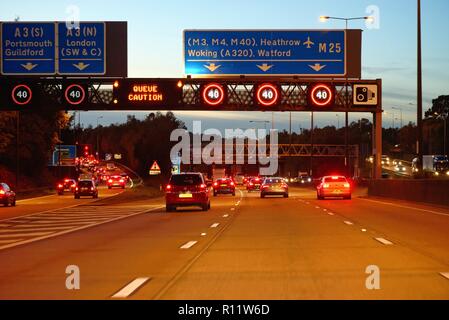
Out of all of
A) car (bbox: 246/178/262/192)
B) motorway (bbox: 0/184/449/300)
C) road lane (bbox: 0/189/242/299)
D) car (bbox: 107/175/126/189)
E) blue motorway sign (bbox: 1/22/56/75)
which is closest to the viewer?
motorway (bbox: 0/184/449/300)

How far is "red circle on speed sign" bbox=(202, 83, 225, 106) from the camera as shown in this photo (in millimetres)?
41844

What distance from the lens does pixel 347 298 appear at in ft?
34.9

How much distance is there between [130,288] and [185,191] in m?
25.1

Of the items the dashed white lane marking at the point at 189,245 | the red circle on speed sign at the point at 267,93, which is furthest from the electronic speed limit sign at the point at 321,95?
the dashed white lane marking at the point at 189,245

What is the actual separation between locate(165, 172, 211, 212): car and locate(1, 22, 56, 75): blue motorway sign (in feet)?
29.5

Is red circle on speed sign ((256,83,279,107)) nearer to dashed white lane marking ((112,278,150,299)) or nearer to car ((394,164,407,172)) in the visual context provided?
dashed white lane marking ((112,278,150,299))

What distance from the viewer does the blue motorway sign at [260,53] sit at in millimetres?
39719

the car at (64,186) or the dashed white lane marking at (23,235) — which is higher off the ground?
the dashed white lane marking at (23,235)

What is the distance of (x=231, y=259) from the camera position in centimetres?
1573

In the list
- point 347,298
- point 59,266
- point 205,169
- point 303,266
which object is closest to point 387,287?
point 347,298

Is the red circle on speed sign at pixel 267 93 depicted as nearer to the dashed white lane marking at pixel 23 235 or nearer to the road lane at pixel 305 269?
the dashed white lane marking at pixel 23 235

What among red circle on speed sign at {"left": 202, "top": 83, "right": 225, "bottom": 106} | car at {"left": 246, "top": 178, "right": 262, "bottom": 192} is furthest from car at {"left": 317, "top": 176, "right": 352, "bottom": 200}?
car at {"left": 246, "top": 178, "right": 262, "bottom": 192}

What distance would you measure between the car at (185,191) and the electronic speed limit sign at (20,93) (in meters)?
9.88

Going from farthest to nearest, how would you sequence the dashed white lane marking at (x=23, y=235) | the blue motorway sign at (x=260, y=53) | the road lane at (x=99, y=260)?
the blue motorway sign at (x=260, y=53)
the dashed white lane marking at (x=23, y=235)
the road lane at (x=99, y=260)
